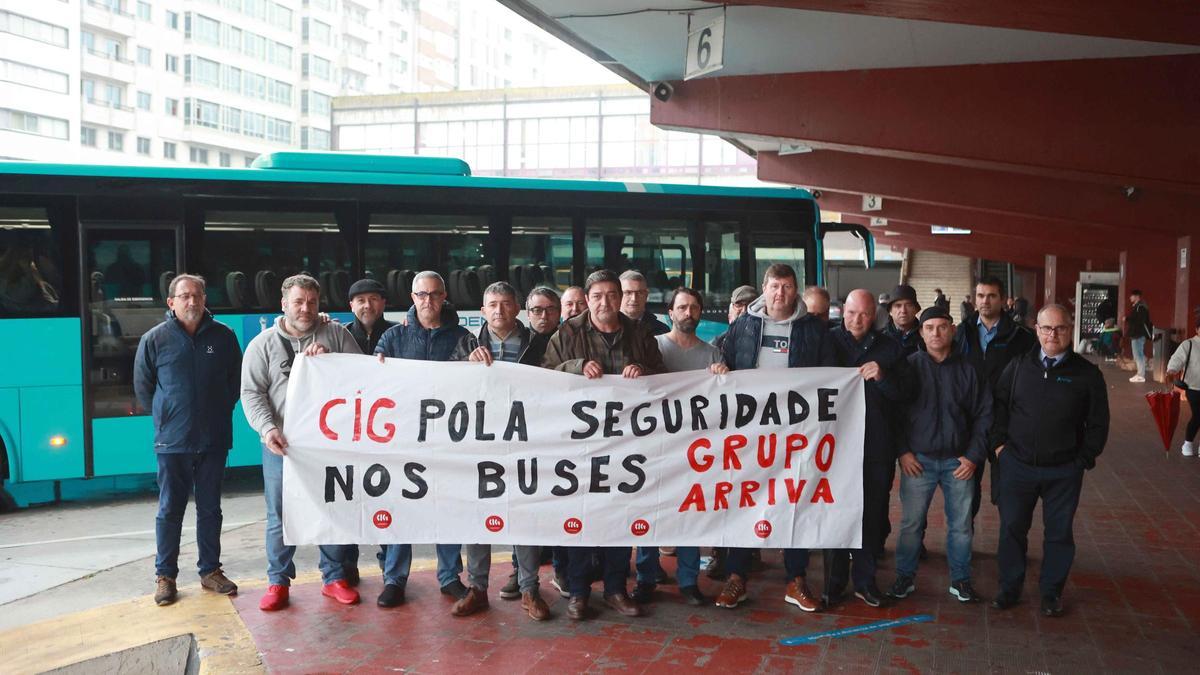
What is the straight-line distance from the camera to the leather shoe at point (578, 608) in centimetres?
620

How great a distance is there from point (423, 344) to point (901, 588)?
3.37 metres

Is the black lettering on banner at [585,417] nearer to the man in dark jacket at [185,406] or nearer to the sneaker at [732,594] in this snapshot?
the sneaker at [732,594]

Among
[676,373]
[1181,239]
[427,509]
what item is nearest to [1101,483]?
[676,373]

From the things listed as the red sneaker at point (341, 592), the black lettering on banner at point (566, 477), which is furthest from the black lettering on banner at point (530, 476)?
the red sneaker at point (341, 592)

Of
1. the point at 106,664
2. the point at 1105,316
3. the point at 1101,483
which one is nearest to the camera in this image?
the point at 106,664

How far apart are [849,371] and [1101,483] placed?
6.25 m

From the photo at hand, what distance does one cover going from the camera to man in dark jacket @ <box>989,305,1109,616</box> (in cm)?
631

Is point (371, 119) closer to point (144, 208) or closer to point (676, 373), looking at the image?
point (144, 208)

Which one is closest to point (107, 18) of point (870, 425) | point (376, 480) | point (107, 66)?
point (107, 66)

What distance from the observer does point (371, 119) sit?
7744 centimetres

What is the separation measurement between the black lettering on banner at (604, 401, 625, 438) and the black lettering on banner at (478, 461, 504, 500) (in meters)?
0.68

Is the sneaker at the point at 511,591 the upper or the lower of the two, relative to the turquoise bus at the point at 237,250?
lower

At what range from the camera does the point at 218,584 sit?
22.2 ft

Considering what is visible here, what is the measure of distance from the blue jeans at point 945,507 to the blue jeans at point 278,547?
357 cm
